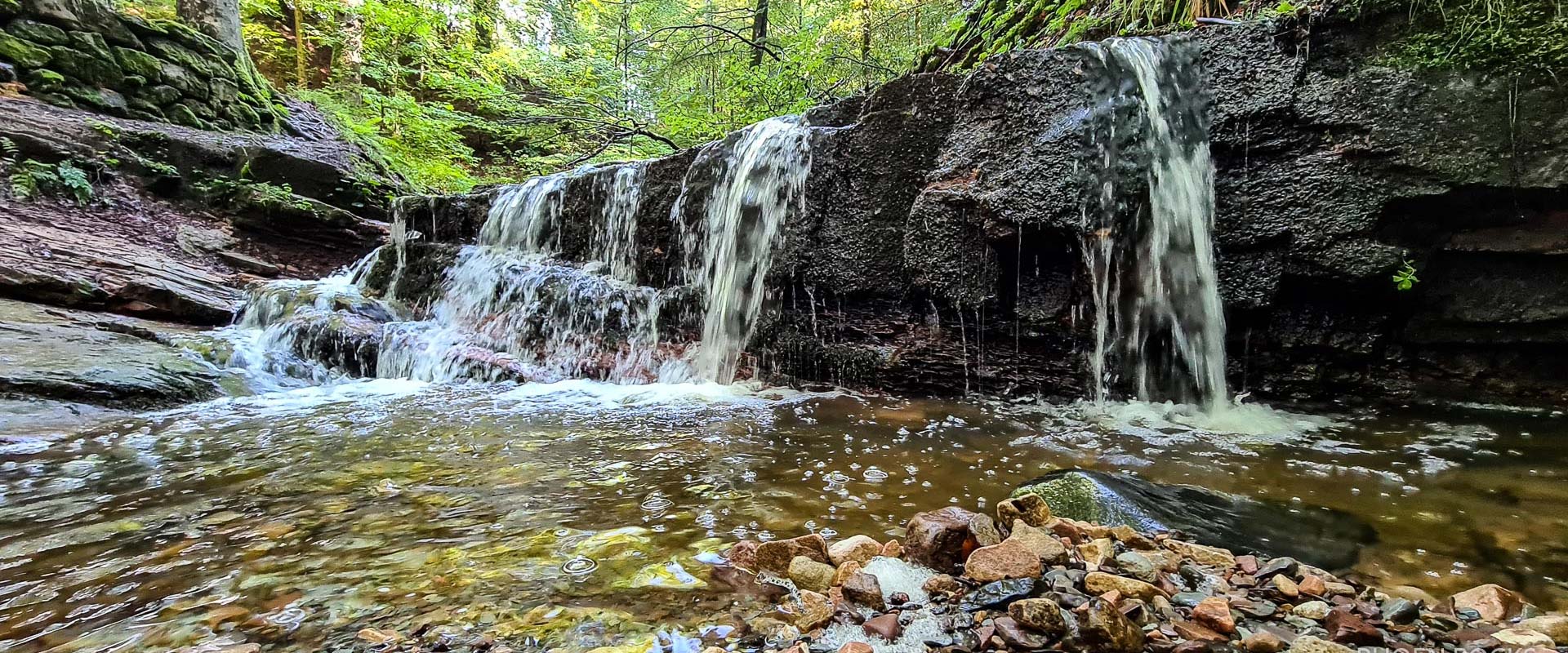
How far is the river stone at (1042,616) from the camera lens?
143 cm

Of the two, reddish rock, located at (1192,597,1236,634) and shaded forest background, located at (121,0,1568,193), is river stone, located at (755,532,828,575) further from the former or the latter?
shaded forest background, located at (121,0,1568,193)

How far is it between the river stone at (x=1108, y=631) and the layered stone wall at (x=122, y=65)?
13.2 metres

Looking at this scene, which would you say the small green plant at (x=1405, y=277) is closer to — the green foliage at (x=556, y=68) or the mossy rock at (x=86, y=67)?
the green foliage at (x=556, y=68)

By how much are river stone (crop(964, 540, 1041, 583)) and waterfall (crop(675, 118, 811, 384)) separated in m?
3.96

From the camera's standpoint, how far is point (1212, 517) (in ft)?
7.42

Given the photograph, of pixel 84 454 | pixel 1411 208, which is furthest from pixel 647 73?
pixel 1411 208

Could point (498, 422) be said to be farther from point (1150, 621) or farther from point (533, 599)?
point (1150, 621)

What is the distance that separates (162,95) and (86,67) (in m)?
0.80

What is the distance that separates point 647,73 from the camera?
34.1 ft

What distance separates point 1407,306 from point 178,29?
15526mm

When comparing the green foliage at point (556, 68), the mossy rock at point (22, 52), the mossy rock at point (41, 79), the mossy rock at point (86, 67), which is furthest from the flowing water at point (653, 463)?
the mossy rock at point (22, 52)

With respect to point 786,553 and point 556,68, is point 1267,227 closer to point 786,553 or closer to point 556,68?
point 786,553

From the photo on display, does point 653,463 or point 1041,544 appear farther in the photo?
point 653,463

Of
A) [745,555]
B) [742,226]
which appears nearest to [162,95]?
[742,226]
